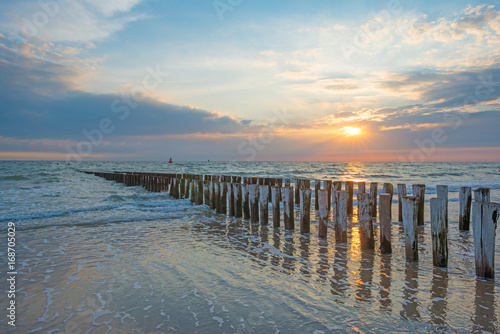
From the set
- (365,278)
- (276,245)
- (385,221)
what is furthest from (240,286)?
(385,221)

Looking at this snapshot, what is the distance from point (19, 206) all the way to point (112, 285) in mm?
12559

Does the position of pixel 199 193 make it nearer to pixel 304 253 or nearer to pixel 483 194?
pixel 304 253

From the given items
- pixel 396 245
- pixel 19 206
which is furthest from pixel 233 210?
pixel 19 206

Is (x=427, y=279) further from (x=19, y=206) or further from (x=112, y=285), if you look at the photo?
(x=19, y=206)

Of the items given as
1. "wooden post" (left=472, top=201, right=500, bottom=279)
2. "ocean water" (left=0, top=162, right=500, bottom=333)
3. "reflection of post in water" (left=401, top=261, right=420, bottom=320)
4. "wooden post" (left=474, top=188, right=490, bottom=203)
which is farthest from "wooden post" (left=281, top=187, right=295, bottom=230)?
"wooden post" (left=474, top=188, right=490, bottom=203)

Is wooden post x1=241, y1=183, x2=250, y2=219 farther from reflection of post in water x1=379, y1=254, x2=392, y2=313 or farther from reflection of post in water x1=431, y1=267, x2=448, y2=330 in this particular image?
reflection of post in water x1=431, y1=267, x2=448, y2=330

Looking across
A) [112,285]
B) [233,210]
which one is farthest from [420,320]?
[233,210]

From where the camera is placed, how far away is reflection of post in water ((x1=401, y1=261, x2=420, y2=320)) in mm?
3631

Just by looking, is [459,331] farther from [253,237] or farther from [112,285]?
[253,237]

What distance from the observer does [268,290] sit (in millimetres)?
4375

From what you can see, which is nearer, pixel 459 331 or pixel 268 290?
pixel 459 331

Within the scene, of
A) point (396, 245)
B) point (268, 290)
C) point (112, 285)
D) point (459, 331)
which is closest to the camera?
point (459, 331)

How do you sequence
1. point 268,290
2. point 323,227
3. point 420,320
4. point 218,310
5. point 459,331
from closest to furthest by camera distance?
point 459,331 → point 420,320 → point 218,310 → point 268,290 → point 323,227

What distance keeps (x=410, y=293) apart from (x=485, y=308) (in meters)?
0.83
